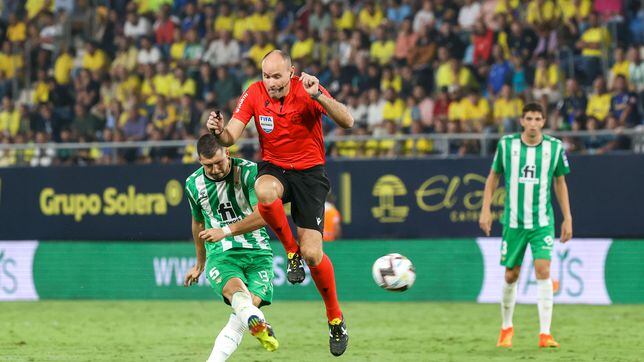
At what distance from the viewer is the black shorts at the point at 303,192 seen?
9.31 m

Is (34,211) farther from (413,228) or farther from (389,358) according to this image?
(389,358)

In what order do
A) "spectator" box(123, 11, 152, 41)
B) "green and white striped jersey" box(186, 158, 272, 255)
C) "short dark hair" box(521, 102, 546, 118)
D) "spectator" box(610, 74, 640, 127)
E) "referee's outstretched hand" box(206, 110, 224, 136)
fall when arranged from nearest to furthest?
"referee's outstretched hand" box(206, 110, 224, 136), "green and white striped jersey" box(186, 158, 272, 255), "short dark hair" box(521, 102, 546, 118), "spectator" box(610, 74, 640, 127), "spectator" box(123, 11, 152, 41)

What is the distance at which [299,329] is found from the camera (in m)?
13.8

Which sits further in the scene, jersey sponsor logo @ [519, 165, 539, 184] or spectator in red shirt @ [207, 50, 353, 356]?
jersey sponsor logo @ [519, 165, 539, 184]

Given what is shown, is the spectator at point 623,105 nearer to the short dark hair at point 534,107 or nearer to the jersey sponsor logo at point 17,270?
the short dark hair at point 534,107

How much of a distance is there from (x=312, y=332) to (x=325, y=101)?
5.35 metres

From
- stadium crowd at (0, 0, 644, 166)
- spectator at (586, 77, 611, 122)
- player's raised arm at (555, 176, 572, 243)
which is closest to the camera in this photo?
player's raised arm at (555, 176, 572, 243)

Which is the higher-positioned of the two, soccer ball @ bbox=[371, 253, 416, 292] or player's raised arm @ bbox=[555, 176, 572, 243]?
player's raised arm @ bbox=[555, 176, 572, 243]

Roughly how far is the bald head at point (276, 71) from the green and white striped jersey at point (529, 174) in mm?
3353

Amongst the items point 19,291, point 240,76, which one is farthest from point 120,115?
point 19,291

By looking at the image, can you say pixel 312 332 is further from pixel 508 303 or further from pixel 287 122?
pixel 287 122

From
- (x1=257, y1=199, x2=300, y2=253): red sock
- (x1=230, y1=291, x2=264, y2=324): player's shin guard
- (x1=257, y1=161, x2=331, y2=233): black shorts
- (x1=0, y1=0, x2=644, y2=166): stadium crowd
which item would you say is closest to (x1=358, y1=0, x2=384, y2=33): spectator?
(x1=0, y1=0, x2=644, y2=166): stadium crowd

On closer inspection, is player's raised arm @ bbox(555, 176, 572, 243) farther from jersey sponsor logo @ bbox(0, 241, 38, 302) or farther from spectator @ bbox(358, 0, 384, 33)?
spectator @ bbox(358, 0, 384, 33)

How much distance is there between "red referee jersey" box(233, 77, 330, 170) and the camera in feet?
30.2
